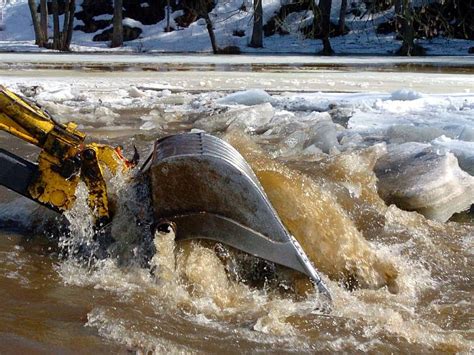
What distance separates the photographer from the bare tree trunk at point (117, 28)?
37.8 m

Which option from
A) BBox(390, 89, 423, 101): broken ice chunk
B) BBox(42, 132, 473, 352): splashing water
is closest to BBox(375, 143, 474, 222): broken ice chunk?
BBox(42, 132, 473, 352): splashing water

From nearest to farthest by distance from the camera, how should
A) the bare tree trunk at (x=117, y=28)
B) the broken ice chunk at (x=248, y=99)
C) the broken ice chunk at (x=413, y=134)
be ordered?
the broken ice chunk at (x=413, y=134) → the broken ice chunk at (x=248, y=99) → the bare tree trunk at (x=117, y=28)

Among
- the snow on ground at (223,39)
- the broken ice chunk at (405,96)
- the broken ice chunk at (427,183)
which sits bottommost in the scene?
the snow on ground at (223,39)

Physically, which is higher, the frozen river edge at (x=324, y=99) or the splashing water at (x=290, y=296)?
the splashing water at (x=290, y=296)

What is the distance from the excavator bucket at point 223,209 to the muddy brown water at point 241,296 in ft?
0.50

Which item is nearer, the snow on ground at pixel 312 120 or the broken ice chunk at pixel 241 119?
the snow on ground at pixel 312 120

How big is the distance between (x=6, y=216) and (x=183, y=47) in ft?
117

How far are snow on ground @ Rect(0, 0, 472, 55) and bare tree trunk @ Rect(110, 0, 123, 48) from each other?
616 millimetres

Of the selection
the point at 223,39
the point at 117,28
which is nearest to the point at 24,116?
the point at 117,28

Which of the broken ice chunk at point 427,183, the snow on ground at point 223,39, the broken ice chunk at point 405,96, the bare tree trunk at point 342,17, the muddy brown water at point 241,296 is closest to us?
the muddy brown water at point 241,296

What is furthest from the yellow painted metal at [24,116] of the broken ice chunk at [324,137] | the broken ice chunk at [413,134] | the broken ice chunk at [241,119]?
the broken ice chunk at [241,119]

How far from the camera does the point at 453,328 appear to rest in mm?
3840

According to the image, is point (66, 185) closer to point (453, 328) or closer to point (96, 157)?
point (96, 157)

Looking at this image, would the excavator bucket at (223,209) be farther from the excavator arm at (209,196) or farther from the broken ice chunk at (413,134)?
the broken ice chunk at (413,134)
